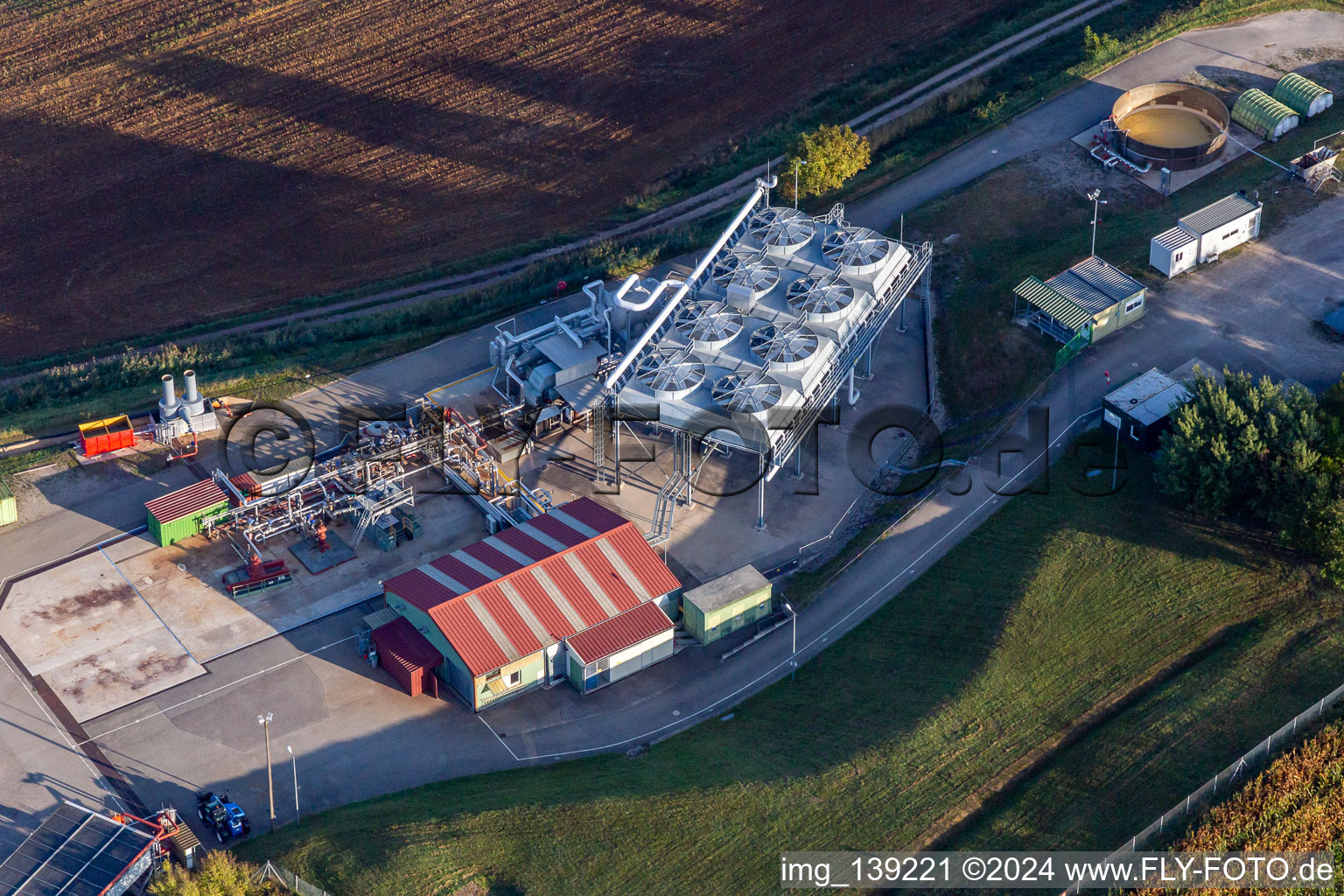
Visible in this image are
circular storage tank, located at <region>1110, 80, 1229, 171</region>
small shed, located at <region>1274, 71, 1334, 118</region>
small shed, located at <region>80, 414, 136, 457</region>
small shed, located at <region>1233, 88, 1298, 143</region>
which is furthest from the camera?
small shed, located at <region>1274, 71, 1334, 118</region>

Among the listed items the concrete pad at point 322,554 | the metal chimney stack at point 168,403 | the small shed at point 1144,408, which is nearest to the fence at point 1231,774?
the small shed at point 1144,408

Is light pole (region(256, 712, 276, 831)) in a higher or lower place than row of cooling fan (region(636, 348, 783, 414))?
lower

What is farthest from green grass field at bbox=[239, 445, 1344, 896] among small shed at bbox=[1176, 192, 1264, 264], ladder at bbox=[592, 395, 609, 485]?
small shed at bbox=[1176, 192, 1264, 264]

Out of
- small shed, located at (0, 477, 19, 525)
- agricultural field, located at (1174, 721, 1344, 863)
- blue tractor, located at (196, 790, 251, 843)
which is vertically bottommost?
agricultural field, located at (1174, 721, 1344, 863)

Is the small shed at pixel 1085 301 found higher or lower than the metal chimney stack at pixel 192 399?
lower

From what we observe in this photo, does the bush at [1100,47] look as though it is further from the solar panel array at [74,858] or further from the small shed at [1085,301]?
the solar panel array at [74,858]

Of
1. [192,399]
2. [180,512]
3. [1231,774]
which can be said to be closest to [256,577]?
[180,512]

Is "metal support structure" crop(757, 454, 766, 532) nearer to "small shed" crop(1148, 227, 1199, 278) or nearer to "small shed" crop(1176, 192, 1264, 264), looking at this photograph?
"small shed" crop(1148, 227, 1199, 278)
